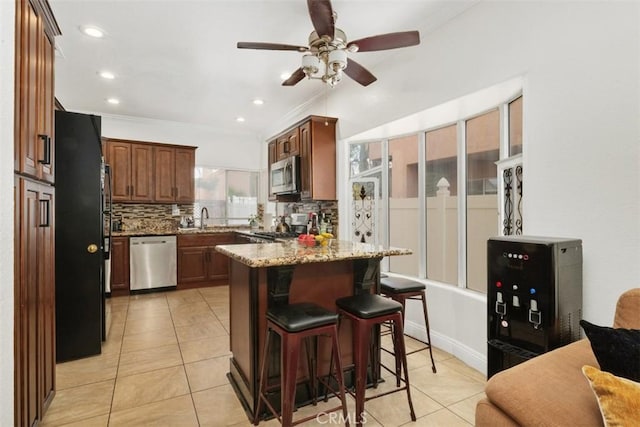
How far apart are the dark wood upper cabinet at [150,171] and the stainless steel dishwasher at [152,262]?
750 millimetres

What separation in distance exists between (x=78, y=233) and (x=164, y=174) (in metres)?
2.92

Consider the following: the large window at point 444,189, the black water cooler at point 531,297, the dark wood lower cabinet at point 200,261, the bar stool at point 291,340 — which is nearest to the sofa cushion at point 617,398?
the black water cooler at point 531,297

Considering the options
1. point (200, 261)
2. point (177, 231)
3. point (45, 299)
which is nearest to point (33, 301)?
point (45, 299)

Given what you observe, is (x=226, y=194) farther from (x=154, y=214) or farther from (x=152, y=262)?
(x=152, y=262)

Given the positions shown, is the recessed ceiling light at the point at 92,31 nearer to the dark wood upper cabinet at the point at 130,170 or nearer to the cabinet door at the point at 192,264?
the dark wood upper cabinet at the point at 130,170

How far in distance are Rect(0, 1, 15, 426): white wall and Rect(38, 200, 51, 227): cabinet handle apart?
533 millimetres

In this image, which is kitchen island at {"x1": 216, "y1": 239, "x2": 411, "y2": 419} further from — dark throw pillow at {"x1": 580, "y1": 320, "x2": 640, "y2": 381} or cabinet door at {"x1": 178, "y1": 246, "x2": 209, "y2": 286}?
cabinet door at {"x1": 178, "y1": 246, "x2": 209, "y2": 286}

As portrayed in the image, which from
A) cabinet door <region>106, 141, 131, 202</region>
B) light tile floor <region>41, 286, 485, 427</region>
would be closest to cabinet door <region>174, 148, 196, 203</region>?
cabinet door <region>106, 141, 131, 202</region>

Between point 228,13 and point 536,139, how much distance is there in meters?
2.50

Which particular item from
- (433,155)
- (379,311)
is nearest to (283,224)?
(433,155)

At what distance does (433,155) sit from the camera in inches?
137

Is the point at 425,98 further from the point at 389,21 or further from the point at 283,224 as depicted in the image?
the point at 283,224

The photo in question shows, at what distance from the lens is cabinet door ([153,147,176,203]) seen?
5.41 m

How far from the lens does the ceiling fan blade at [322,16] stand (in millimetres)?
1823
